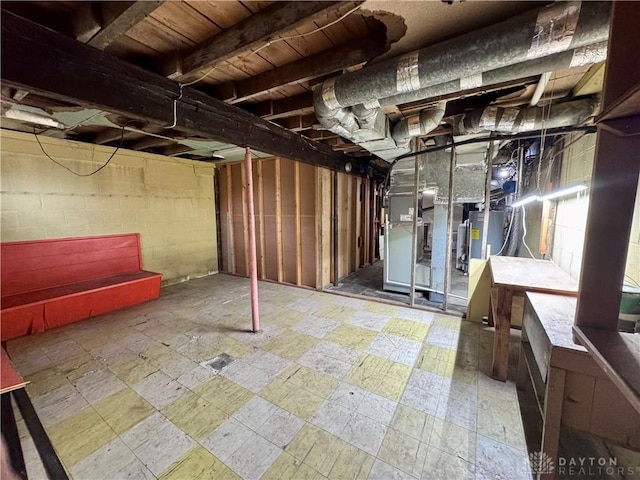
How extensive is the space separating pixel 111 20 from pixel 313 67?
108cm

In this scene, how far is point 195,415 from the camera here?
5.71ft

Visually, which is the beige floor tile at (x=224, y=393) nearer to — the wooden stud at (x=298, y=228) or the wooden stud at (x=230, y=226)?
the wooden stud at (x=298, y=228)

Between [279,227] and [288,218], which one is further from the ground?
[288,218]

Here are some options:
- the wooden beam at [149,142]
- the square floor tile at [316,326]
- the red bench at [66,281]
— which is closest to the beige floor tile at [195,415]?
the square floor tile at [316,326]

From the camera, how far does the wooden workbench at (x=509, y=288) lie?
1.81 m

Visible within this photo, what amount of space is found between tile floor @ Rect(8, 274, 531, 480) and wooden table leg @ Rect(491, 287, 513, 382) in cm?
11

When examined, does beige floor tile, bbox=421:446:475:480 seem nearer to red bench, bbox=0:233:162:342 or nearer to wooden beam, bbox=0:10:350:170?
wooden beam, bbox=0:10:350:170

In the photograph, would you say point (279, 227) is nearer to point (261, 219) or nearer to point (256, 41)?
point (261, 219)

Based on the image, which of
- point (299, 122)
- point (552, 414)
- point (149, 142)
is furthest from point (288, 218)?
point (552, 414)

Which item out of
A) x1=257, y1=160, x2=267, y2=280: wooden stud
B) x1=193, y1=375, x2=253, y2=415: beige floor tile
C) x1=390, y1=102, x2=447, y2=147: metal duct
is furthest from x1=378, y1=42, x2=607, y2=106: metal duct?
x1=257, y1=160, x2=267, y2=280: wooden stud

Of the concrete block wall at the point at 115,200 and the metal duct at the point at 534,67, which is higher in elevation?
the metal duct at the point at 534,67

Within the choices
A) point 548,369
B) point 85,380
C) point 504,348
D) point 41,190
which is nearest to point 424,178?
point 504,348

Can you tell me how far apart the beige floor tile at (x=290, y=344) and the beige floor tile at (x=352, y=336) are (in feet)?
0.77

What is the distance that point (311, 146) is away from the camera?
337 centimetres
